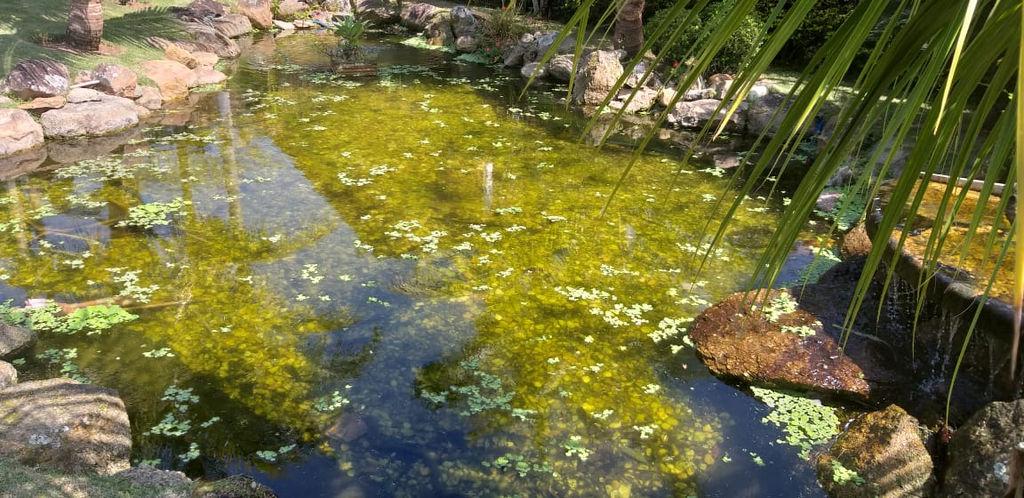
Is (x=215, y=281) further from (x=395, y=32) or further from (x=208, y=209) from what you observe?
(x=395, y=32)

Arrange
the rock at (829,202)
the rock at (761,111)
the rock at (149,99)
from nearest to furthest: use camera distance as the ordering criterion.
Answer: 1. the rock at (829,202)
2. the rock at (761,111)
3. the rock at (149,99)

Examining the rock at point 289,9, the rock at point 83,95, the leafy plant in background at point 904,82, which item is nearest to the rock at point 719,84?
the rock at point 83,95

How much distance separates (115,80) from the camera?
8430 mm

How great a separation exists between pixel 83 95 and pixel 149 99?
802mm

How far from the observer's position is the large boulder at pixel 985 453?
2.72 meters

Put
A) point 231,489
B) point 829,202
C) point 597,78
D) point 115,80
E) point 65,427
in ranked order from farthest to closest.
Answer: point 597,78
point 115,80
point 829,202
point 65,427
point 231,489

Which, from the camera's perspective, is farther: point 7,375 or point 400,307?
point 400,307

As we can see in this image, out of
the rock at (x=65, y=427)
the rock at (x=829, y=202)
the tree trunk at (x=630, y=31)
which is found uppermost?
the tree trunk at (x=630, y=31)

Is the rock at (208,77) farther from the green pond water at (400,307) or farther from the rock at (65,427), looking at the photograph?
the rock at (65,427)

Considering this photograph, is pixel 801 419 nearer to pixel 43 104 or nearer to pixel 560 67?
pixel 560 67

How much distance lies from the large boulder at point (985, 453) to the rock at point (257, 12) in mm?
15144

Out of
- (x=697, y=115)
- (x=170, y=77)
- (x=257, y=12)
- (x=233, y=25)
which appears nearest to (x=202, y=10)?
(x=233, y=25)

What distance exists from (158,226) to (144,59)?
17.5ft

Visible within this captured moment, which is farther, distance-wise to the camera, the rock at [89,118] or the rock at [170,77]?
the rock at [170,77]
